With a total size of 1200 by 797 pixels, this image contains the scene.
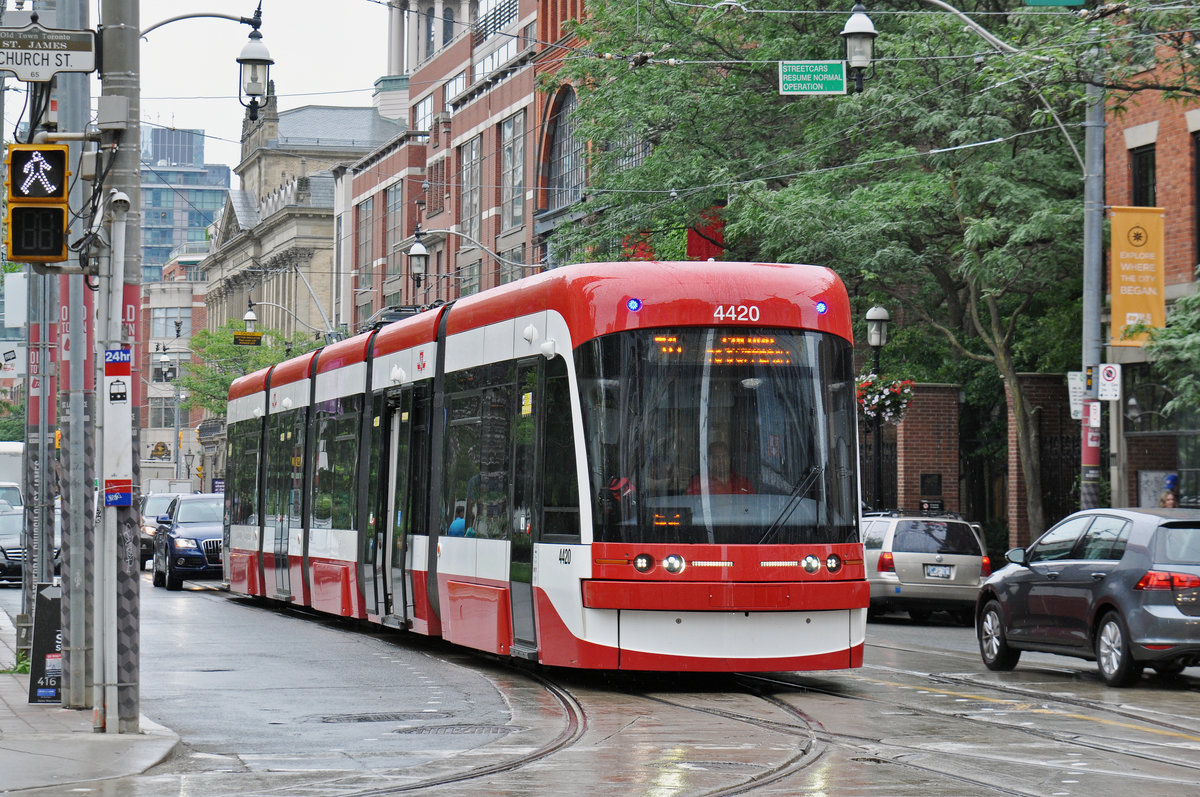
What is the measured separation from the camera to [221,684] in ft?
50.1

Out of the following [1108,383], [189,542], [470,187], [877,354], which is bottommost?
[189,542]

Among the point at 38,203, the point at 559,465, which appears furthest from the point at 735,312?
the point at 38,203

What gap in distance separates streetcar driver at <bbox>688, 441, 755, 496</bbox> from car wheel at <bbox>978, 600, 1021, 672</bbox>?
4.54 metres

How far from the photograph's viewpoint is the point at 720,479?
1409 cm

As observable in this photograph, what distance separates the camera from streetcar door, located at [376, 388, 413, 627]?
18797 millimetres

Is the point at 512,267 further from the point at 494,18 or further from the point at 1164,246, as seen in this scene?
the point at 1164,246

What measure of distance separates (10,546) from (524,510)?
22.7m

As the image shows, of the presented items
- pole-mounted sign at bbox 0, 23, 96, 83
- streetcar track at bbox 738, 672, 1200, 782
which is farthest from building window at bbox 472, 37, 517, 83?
pole-mounted sign at bbox 0, 23, 96, 83

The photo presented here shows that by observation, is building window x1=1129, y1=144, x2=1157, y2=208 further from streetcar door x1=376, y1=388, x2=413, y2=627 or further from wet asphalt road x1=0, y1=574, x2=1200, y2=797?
streetcar door x1=376, y1=388, x2=413, y2=627

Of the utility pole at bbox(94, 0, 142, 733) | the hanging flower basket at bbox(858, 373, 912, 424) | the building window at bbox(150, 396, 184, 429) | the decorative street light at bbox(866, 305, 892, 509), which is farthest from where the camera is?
the building window at bbox(150, 396, 184, 429)

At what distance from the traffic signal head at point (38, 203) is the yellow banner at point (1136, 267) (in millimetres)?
15743

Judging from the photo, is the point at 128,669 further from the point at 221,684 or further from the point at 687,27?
the point at 687,27

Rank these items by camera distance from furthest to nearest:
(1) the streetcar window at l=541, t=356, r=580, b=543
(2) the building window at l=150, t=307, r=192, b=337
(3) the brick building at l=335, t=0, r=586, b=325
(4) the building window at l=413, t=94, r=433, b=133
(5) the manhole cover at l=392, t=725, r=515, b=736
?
(2) the building window at l=150, t=307, r=192, b=337
(4) the building window at l=413, t=94, r=433, b=133
(3) the brick building at l=335, t=0, r=586, b=325
(1) the streetcar window at l=541, t=356, r=580, b=543
(5) the manhole cover at l=392, t=725, r=515, b=736

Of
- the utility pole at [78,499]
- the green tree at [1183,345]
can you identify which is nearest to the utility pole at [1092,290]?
the green tree at [1183,345]
